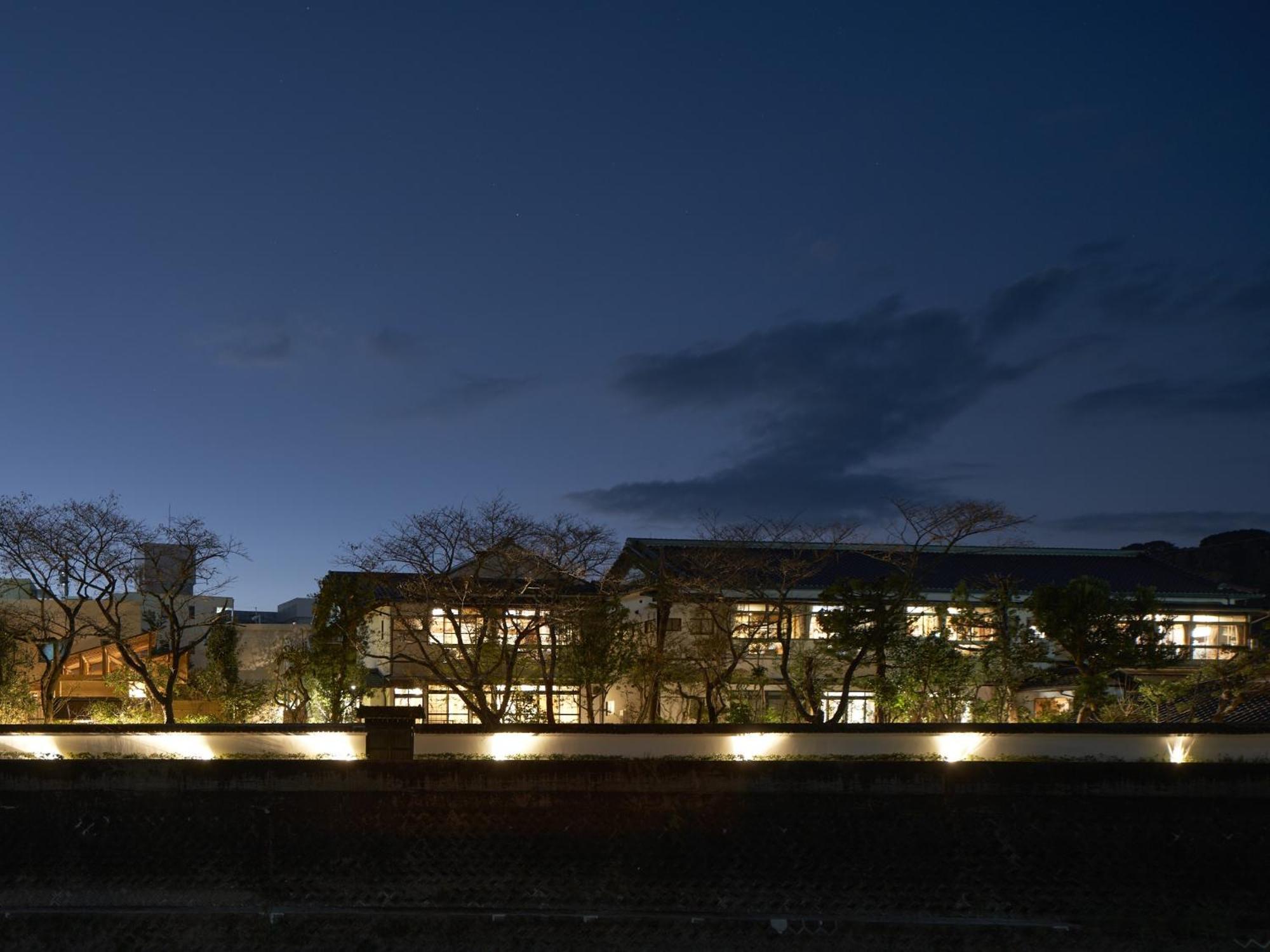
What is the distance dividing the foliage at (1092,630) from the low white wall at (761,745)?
30.2 ft

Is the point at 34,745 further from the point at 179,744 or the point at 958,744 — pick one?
the point at 958,744

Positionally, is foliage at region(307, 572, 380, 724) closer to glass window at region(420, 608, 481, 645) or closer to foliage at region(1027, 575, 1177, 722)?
glass window at region(420, 608, 481, 645)

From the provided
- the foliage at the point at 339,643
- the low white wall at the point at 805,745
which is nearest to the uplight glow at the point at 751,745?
the low white wall at the point at 805,745

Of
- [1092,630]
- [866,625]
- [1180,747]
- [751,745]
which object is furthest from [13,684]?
[1180,747]

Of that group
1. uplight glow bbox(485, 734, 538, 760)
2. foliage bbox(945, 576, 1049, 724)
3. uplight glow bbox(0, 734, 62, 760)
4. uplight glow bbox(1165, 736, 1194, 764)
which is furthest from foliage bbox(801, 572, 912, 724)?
uplight glow bbox(0, 734, 62, 760)

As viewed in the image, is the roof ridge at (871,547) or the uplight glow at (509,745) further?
the roof ridge at (871,547)

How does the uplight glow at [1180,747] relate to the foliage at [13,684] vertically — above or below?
below

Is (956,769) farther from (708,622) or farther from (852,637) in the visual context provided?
(708,622)

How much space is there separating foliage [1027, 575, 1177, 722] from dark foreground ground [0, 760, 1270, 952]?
10.6 meters

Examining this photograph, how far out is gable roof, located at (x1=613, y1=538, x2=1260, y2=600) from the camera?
91.4 feet

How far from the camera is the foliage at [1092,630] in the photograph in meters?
22.0

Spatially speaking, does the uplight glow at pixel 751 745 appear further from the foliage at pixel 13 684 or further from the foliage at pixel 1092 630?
the foliage at pixel 13 684

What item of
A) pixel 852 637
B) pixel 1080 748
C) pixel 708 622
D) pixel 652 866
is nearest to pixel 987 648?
pixel 852 637

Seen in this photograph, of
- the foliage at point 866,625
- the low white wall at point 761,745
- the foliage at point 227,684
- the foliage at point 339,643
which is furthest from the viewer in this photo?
the foliage at point 227,684
